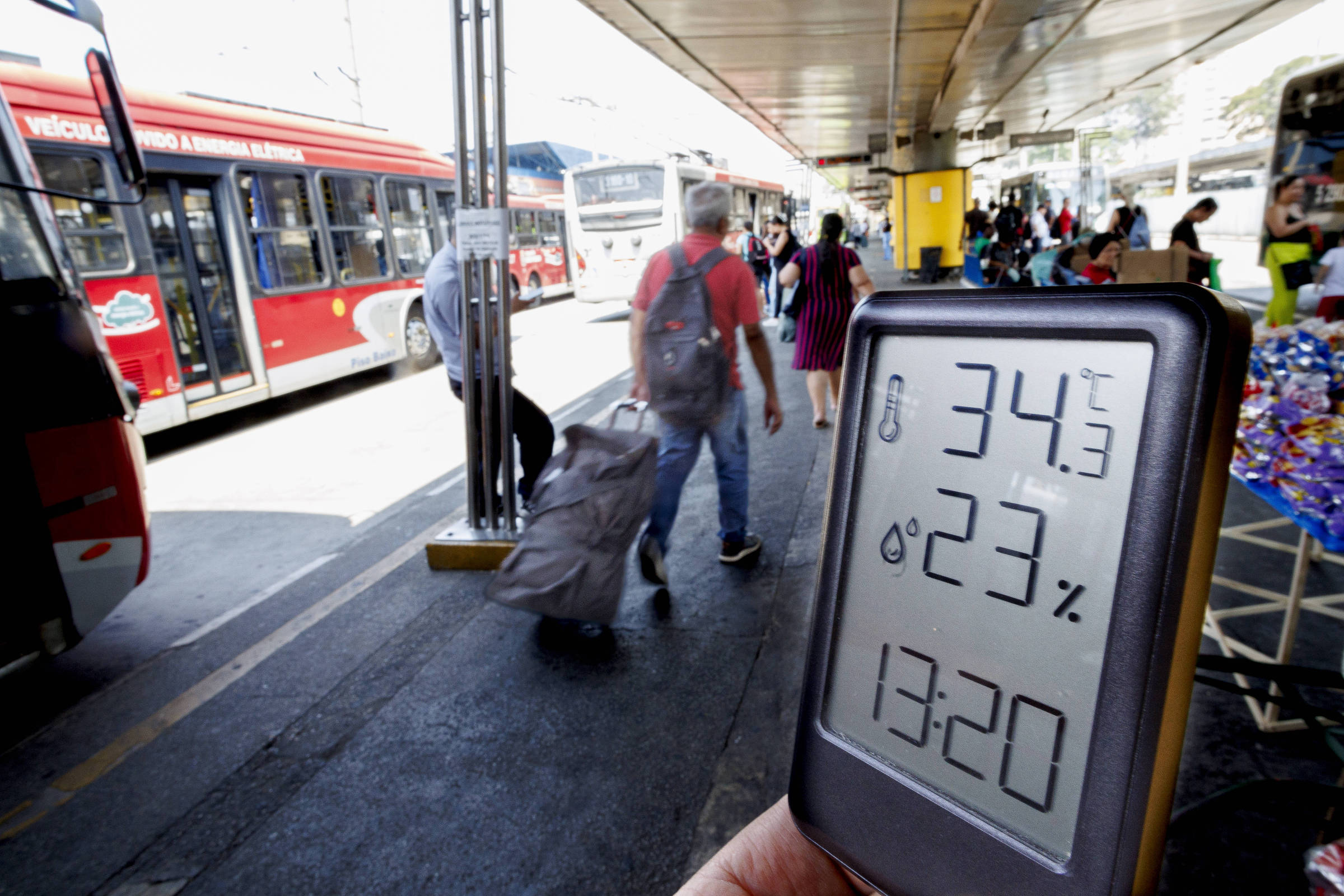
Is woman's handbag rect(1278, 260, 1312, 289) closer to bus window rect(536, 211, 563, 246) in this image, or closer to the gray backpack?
the gray backpack

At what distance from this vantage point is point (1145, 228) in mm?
9930

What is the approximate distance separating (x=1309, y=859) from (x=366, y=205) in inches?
414

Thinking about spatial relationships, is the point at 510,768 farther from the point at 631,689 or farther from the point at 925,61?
the point at 925,61

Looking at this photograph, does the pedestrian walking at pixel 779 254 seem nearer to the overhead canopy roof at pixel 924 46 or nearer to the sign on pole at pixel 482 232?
the overhead canopy roof at pixel 924 46

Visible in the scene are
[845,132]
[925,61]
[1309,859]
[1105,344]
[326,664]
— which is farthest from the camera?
[845,132]

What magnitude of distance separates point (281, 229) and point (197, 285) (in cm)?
120

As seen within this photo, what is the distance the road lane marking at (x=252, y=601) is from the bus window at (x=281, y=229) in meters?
4.93

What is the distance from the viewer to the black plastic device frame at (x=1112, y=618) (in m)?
0.55

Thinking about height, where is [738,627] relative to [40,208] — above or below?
below

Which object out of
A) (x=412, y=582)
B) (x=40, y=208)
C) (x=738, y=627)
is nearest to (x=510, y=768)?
(x=738, y=627)

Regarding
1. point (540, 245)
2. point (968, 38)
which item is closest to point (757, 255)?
point (968, 38)

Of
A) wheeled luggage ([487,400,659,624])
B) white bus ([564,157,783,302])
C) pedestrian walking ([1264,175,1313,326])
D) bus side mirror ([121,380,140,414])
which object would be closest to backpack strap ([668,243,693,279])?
wheeled luggage ([487,400,659,624])

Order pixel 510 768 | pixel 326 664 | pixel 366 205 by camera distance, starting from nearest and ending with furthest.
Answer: pixel 510 768, pixel 326 664, pixel 366 205

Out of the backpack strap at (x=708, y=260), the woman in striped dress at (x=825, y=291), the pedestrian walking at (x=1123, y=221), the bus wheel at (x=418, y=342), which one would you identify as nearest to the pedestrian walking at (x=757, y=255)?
the pedestrian walking at (x=1123, y=221)
